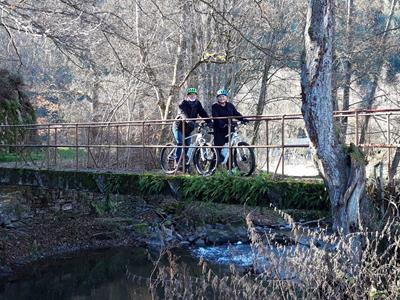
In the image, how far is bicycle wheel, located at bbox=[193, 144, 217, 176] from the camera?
10.7 metres

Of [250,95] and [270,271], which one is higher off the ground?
[250,95]

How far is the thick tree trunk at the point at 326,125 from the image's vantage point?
7598mm

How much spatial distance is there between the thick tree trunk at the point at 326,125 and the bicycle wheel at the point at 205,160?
3.02m

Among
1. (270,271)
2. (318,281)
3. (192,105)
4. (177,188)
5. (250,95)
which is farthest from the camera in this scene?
(250,95)

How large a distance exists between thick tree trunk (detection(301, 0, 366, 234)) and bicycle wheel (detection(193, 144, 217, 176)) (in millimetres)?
3017

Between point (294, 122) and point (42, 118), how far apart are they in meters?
16.2

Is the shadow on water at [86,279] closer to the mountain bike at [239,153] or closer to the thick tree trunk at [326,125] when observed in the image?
→ the mountain bike at [239,153]

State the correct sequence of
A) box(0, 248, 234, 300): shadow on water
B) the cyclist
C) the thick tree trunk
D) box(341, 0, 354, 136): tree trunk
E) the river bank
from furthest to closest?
box(341, 0, 354, 136): tree trunk
the river bank
box(0, 248, 234, 300): shadow on water
the cyclist
the thick tree trunk

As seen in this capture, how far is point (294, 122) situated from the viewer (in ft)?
80.1

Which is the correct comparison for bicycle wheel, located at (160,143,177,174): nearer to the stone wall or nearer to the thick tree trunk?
the thick tree trunk

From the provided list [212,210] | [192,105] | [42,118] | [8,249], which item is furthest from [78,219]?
[42,118]

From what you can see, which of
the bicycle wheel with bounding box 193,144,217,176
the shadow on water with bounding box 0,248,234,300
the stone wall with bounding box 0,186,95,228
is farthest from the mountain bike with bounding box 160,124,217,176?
the stone wall with bounding box 0,186,95,228

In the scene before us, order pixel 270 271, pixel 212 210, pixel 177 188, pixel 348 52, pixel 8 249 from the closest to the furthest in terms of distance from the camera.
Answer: pixel 270 271 < pixel 177 188 < pixel 8 249 < pixel 348 52 < pixel 212 210

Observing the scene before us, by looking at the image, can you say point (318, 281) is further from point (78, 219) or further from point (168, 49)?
point (168, 49)
